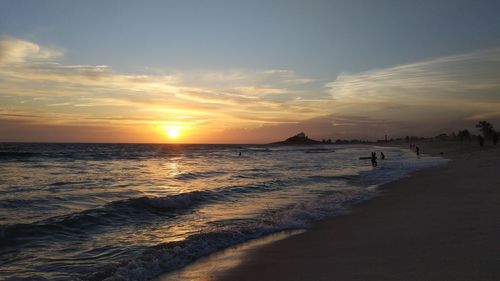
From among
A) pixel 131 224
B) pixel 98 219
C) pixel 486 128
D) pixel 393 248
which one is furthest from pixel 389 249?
pixel 486 128

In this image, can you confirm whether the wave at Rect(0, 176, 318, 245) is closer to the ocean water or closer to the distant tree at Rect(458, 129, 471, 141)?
the ocean water

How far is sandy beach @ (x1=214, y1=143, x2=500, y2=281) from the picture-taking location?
5957mm

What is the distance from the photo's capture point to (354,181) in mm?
24359

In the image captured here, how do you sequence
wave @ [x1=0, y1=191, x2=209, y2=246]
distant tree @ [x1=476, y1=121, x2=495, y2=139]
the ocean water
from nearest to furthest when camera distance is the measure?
the ocean water
wave @ [x1=0, y1=191, x2=209, y2=246]
distant tree @ [x1=476, y1=121, x2=495, y2=139]

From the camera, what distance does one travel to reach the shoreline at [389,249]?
19.6ft

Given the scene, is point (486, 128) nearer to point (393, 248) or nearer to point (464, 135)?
point (464, 135)

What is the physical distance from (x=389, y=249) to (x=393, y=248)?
4.4 inches

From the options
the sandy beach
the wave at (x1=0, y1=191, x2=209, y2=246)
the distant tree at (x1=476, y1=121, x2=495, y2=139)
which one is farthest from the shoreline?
the distant tree at (x1=476, y1=121, x2=495, y2=139)

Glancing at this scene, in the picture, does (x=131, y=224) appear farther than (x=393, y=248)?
Yes

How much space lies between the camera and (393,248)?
7480 mm

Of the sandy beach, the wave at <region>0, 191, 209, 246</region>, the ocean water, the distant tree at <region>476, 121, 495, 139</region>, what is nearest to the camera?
the sandy beach

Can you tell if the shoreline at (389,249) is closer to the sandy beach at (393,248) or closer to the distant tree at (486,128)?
the sandy beach at (393,248)

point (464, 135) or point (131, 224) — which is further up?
point (464, 135)

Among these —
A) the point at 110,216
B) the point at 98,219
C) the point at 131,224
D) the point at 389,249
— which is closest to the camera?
the point at 389,249
